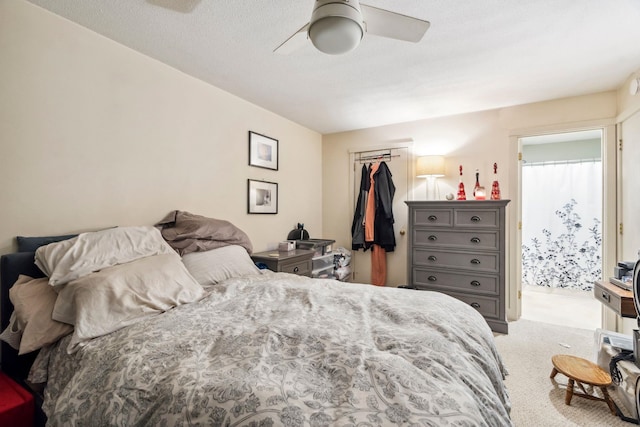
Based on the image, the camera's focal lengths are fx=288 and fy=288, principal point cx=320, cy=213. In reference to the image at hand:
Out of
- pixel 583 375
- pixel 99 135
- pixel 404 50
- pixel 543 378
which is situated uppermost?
pixel 404 50

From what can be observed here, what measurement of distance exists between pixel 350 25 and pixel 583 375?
97.7 inches

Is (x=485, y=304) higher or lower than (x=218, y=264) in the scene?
lower

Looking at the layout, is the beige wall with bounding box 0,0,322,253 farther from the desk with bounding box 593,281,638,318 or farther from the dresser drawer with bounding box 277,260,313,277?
the desk with bounding box 593,281,638,318

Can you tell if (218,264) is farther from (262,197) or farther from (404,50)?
(404,50)

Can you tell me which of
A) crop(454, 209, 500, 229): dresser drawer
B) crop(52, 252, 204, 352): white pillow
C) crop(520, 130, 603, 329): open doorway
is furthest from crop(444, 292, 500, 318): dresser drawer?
crop(52, 252, 204, 352): white pillow

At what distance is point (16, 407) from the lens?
1.22 metres

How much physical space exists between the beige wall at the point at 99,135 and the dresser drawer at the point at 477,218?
2349 millimetres

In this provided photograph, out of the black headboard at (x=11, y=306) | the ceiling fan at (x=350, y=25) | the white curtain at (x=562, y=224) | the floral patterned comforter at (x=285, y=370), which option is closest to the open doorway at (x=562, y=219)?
the white curtain at (x=562, y=224)

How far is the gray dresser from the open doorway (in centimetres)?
150

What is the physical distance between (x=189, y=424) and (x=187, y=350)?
327 mm

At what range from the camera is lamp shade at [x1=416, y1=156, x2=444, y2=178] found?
356 cm

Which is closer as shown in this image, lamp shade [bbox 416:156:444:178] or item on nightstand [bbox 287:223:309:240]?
lamp shade [bbox 416:156:444:178]

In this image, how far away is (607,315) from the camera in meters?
2.97

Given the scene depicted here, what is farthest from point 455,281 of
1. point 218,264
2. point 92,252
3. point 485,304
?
point 92,252
